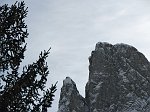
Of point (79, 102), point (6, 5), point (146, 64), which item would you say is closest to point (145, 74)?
point (146, 64)

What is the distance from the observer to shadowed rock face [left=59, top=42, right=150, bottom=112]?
157 metres

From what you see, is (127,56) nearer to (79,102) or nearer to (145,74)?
(145,74)

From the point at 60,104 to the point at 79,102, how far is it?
8.62 metres

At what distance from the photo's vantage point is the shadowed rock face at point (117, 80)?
15725 cm

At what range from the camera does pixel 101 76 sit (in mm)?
167875

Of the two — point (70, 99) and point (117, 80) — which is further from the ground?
point (117, 80)

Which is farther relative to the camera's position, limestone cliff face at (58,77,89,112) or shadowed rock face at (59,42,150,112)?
shadowed rock face at (59,42,150,112)

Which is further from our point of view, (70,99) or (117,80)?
(117,80)

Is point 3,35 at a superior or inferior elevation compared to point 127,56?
inferior

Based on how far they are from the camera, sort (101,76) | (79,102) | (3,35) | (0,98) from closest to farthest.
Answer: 1. (0,98)
2. (3,35)
3. (79,102)
4. (101,76)

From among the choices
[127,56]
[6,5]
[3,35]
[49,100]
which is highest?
[127,56]

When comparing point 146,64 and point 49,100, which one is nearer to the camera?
point 49,100

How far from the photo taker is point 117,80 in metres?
166

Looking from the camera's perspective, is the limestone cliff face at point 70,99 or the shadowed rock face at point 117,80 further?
the shadowed rock face at point 117,80
